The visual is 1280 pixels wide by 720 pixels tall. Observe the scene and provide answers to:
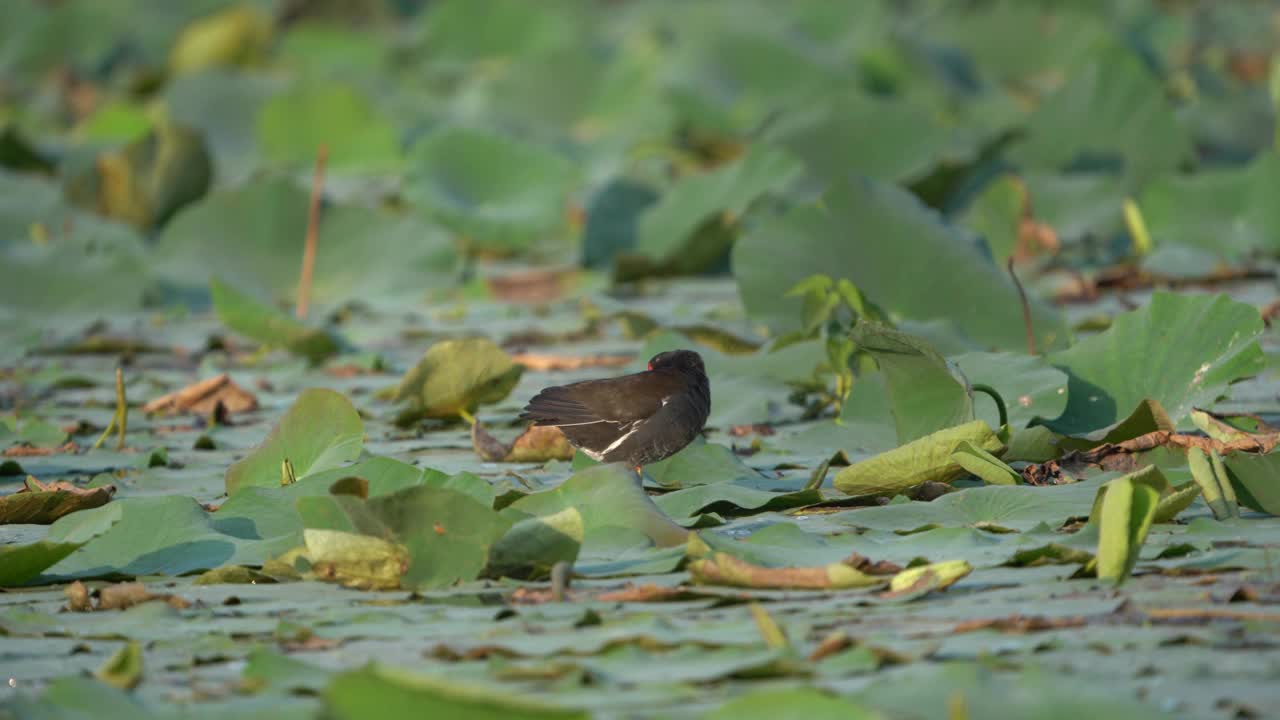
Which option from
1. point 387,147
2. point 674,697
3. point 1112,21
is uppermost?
point 1112,21

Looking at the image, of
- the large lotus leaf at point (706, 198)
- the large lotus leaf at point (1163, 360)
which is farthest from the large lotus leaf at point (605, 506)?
the large lotus leaf at point (706, 198)

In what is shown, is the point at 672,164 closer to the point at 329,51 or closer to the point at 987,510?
the point at 329,51

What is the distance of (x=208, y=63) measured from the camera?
39.0 ft

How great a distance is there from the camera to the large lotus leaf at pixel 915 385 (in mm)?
3416

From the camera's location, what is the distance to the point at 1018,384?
3592mm

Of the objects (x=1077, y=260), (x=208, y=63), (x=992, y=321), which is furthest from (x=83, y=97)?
(x=992, y=321)

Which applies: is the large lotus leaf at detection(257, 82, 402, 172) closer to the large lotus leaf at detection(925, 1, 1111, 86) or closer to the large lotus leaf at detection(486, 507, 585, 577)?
the large lotus leaf at detection(925, 1, 1111, 86)

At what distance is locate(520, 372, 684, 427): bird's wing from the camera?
11.5 ft

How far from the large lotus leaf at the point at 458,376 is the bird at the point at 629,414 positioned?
55cm

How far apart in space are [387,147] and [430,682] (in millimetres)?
7511

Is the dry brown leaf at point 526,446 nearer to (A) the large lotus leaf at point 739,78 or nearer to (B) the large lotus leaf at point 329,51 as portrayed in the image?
(A) the large lotus leaf at point 739,78

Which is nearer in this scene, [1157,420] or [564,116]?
[1157,420]

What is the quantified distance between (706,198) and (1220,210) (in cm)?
186

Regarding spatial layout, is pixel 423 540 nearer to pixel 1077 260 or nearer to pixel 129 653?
pixel 129 653
